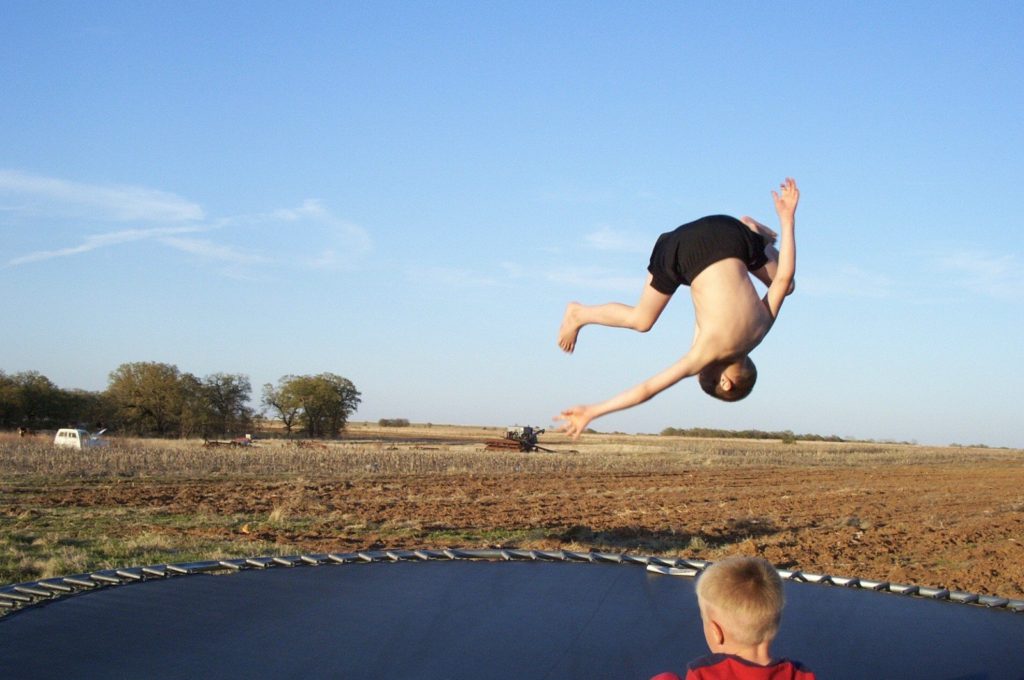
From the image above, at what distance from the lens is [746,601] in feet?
5.86

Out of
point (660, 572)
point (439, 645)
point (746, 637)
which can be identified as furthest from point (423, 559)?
point (746, 637)

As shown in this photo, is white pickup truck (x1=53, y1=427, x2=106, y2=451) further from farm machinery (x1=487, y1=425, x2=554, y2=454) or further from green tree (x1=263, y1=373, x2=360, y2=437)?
green tree (x1=263, y1=373, x2=360, y2=437)

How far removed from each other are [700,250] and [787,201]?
0.89 feet

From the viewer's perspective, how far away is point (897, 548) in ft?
27.7

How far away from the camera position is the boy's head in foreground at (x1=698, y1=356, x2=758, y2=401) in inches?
101

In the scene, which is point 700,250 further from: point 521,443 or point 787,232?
point 521,443

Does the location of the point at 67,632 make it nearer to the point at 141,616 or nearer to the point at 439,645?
the point at 141,616

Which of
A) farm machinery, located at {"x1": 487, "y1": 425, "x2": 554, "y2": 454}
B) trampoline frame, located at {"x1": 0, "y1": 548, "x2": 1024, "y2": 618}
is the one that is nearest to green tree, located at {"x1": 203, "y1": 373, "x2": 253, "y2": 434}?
farm machinery, located at {"x1": 487, "y1": 425, "x2": 554, "y2": 454}

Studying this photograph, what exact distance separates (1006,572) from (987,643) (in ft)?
12.5

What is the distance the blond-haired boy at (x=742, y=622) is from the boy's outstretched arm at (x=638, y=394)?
659 mm

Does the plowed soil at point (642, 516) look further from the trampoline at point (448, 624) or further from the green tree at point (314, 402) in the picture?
the green tree at point (314, 402)

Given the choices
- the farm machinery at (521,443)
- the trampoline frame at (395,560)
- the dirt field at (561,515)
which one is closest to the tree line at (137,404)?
the farm machinery at (521,443)

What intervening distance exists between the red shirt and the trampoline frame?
115 inches

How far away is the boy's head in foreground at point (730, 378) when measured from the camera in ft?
8.38
